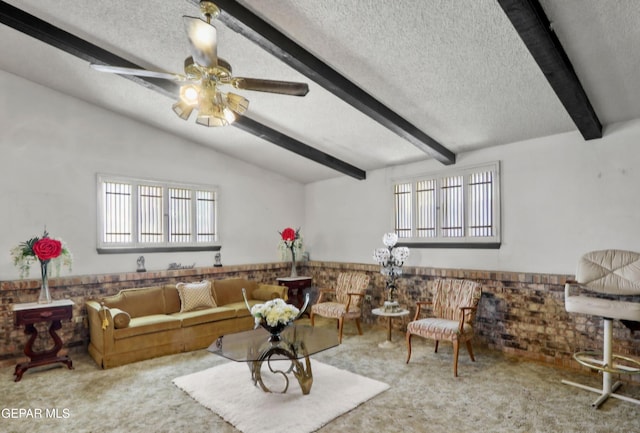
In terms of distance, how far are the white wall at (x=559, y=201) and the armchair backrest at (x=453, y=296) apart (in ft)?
1.43

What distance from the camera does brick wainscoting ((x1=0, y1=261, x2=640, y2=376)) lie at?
4.16m

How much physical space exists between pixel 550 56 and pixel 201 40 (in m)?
2.51

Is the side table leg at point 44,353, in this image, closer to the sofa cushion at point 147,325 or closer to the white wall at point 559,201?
the sofa cushion at point 147,325

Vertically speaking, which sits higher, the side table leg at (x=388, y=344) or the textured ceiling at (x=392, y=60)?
the textured ceiling at (x=392, y=60)

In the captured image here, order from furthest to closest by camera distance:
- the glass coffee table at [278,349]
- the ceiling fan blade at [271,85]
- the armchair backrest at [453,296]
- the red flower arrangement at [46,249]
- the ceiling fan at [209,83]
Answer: the armchair backrest at [453,296] → the red flower arrangement at [46,249] → the glass coffee table at [278,349] → the ceiling fan blade at [271,85] → the ceiling fan at [209,83]

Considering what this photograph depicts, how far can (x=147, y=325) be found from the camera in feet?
15.2

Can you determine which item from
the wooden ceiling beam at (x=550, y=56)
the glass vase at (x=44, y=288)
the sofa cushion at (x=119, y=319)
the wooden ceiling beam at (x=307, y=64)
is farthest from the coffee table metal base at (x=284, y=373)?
the wooden ceiling beam at (x=550, y=56)

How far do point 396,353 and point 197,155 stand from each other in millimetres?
4400

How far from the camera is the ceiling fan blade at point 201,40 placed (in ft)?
7.75

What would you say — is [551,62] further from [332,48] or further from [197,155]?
[197,155]

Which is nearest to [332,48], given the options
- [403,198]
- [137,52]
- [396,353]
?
[137,52]

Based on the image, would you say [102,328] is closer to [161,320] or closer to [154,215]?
[161,320]

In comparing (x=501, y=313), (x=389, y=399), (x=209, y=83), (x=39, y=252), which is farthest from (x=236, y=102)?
(x=501, y=313)

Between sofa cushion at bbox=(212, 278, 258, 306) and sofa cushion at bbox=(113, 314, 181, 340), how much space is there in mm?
938
